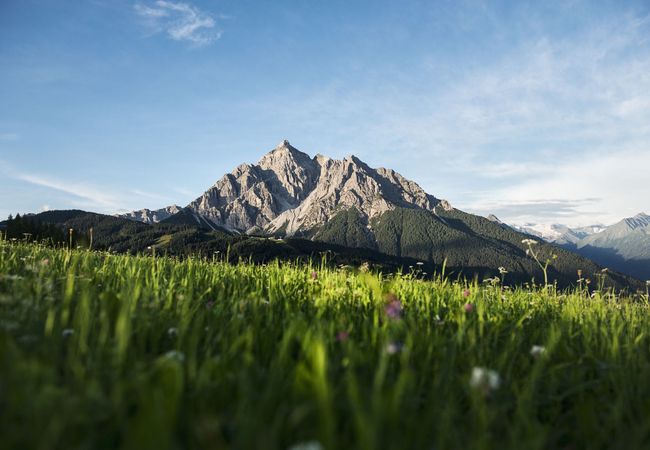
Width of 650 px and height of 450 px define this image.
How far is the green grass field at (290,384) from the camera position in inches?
81.4

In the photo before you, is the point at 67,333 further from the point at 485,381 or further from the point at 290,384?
the point at 485,381

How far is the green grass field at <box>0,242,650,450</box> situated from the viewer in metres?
2.07

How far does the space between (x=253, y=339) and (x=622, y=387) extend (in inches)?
133

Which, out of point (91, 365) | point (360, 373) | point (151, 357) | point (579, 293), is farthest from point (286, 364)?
point (579, 293)

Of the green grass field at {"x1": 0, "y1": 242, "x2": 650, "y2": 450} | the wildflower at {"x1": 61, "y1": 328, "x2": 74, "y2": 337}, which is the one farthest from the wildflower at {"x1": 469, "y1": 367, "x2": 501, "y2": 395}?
the wildflower at {"x1": 61, "y1": 328, "x2": 74, "y2": 337}

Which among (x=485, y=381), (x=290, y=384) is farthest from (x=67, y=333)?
(x=485, y=381)

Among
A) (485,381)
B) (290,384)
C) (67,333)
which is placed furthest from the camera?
(67,333)

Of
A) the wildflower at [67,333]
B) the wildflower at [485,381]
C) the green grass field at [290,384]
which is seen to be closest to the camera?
the green grass field at [290,384]

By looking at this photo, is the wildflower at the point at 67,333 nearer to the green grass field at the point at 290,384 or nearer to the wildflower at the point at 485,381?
the green grass field at the point at 290,384

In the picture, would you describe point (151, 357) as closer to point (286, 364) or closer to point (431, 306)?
point (286, 364)

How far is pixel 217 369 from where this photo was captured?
3035 millimetres

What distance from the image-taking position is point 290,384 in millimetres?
2918

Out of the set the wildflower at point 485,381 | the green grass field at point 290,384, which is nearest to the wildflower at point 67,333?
the green grass field at point 290,384

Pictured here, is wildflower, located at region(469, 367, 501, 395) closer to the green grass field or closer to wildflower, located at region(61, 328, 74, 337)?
the green grass field
